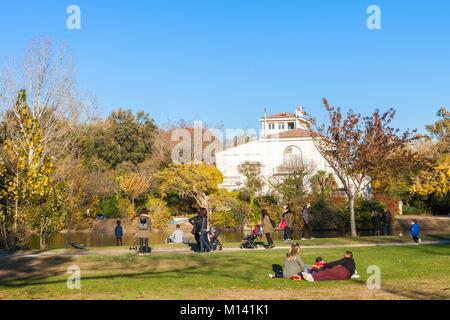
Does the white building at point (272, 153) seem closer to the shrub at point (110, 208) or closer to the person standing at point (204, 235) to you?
the shrub at point (110, 208)

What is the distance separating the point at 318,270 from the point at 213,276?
2.63 meters

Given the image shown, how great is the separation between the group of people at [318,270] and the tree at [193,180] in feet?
99.4

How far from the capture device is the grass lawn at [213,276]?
11383 mm

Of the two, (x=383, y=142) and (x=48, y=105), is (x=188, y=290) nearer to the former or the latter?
(x=383, y=142)

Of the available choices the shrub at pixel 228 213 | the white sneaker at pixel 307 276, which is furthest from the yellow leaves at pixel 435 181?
the white sneaker at pixel 307 276

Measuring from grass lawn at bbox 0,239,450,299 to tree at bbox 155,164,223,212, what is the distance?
996 inches

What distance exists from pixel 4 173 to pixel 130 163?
105 ft

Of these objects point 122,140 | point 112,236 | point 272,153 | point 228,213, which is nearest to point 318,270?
point 112,236

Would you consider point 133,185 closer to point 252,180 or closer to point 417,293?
point 252,180

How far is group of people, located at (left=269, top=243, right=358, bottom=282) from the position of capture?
13.4 metres

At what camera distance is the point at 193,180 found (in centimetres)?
4494

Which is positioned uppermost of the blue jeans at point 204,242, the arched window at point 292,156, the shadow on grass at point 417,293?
the arched window at point 292,156

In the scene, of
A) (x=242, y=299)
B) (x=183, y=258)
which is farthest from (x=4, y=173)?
(x=242, y=299)
